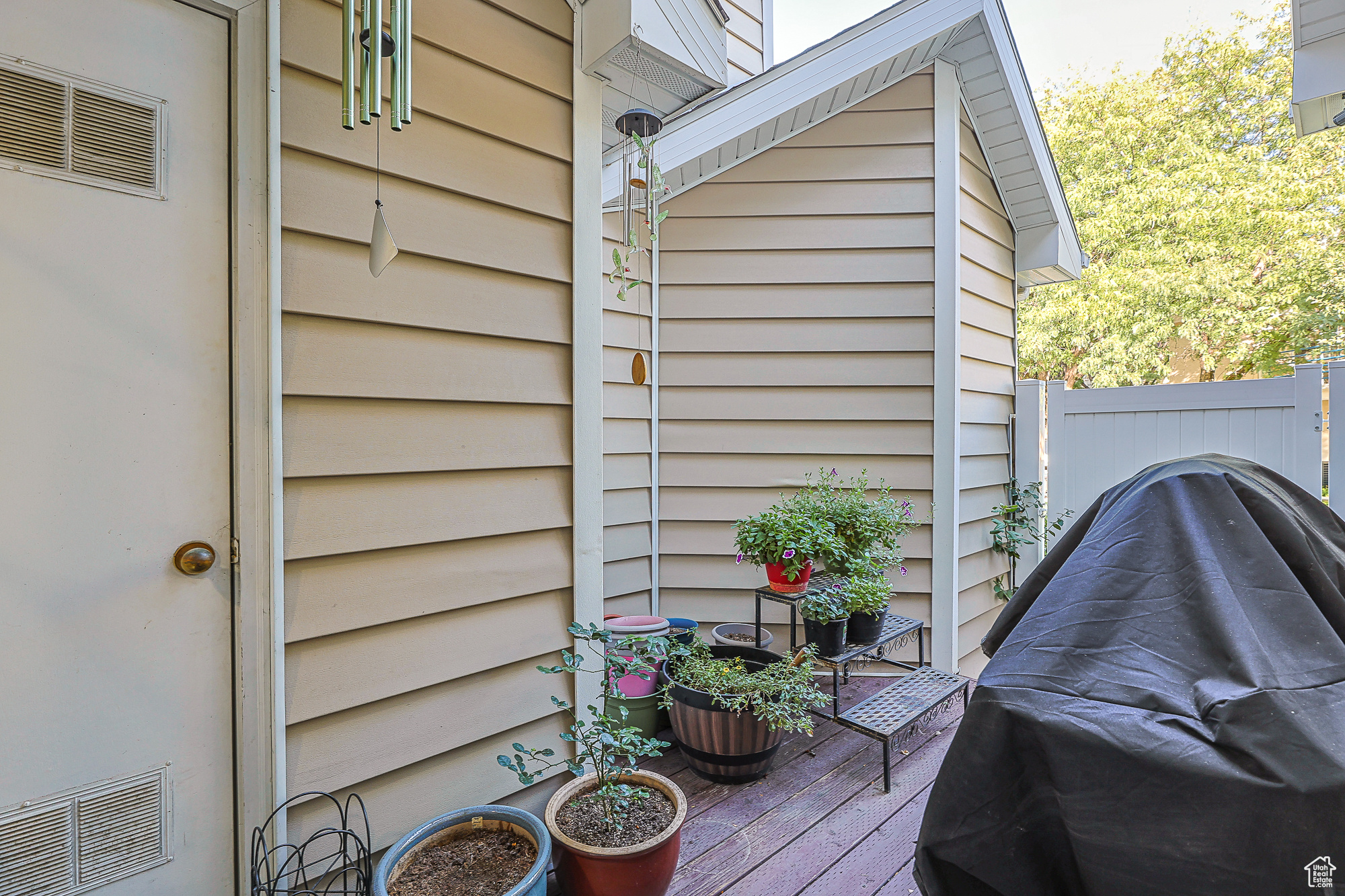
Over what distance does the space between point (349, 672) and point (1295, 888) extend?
1.59 m

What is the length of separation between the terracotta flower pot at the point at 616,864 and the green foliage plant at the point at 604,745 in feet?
0.29

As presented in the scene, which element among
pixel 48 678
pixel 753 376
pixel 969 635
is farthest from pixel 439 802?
pixel 969 635

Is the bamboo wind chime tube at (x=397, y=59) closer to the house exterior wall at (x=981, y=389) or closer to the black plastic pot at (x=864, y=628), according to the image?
the black plastic pot at (x=864, y=628)

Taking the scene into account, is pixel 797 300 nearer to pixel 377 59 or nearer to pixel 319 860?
pixel 377 59

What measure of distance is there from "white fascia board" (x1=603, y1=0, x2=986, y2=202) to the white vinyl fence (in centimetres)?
178

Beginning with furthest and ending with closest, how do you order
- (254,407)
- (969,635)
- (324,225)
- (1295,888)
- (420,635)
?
(969,635) < (420,635) < (324,225) < (254,407) < (1295,888)

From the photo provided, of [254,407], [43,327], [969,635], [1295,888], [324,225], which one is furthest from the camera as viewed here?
[969,635]

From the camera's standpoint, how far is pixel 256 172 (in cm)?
127

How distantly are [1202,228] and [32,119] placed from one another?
11.6m

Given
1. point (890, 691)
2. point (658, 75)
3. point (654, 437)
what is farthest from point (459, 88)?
point (890, 691)

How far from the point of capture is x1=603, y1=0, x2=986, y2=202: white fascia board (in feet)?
8.74

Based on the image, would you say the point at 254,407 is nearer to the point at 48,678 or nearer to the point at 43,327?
the point at 43,327

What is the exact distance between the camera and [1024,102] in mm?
3115

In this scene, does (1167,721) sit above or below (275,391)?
below
